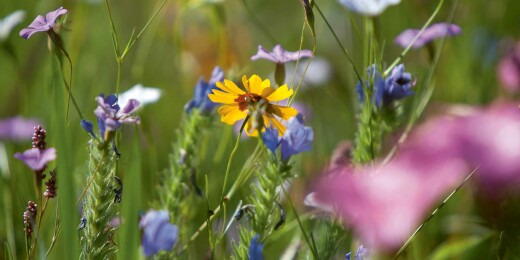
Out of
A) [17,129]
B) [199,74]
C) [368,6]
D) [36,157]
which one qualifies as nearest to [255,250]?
[36,157]

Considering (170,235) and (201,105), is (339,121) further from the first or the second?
(170,235)

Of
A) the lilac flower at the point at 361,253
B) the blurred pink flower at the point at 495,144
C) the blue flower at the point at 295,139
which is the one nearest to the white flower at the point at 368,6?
the blue flower at the point at 295,139

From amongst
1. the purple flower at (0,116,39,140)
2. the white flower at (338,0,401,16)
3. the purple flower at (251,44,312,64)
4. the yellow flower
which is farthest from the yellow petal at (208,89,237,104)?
the purple flower at (0,116,39,140)

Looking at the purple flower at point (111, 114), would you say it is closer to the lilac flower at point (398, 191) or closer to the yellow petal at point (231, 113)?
the yellow petal at point (231, 113)

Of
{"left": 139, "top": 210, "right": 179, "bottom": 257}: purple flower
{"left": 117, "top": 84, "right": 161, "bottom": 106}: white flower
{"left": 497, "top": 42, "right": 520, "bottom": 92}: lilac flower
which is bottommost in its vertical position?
{"left": 497, "top": 42, "right": 520, "bottom": 92}: lilac flower

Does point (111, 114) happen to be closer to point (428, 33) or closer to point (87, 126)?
point (87, 126)

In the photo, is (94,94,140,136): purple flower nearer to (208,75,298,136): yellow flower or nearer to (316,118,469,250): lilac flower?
(208,75,298,136): yellow flower
